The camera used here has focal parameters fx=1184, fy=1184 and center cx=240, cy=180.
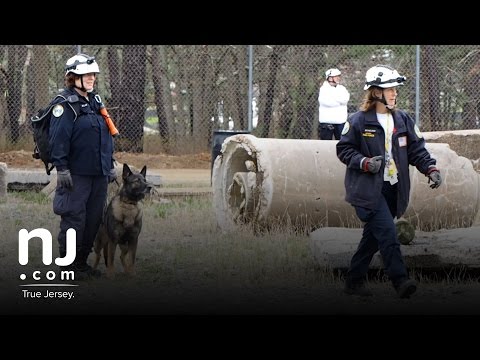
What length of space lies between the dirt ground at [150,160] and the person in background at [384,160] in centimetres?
782

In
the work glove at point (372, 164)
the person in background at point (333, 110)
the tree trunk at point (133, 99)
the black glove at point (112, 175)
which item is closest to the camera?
the work glove at point (372, 164)

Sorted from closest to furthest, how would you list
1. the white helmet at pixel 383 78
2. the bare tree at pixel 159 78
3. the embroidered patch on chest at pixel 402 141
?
1. the white helmet at pixel 383 78
2. the embroidered patch on chest at pixel 402 141
3. the bare tree at pixel 159 78

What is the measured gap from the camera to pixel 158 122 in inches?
765

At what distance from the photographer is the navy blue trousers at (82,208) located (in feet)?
30.1

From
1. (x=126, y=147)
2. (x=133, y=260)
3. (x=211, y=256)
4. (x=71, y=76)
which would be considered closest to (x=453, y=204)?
(x=211, y=256)

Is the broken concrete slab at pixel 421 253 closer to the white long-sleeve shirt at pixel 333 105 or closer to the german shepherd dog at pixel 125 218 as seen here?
the german shepherd dog at pixel 125 218

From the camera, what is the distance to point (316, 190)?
11.2 meters

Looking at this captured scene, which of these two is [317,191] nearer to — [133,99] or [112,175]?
[112,175]

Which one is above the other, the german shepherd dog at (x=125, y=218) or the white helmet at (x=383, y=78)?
the white helmet at (x=383, y=78)

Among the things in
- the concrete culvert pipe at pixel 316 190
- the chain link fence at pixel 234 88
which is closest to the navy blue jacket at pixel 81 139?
the concrete culvert pipe at pixel 316 190

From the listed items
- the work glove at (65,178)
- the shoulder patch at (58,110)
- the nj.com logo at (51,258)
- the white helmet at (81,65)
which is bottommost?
the nj.com logo at (51,258)

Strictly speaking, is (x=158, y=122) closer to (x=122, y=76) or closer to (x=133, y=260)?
(x=122, y=76)

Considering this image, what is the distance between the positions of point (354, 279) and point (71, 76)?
2646 mm

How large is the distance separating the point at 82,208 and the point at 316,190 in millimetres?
2760
